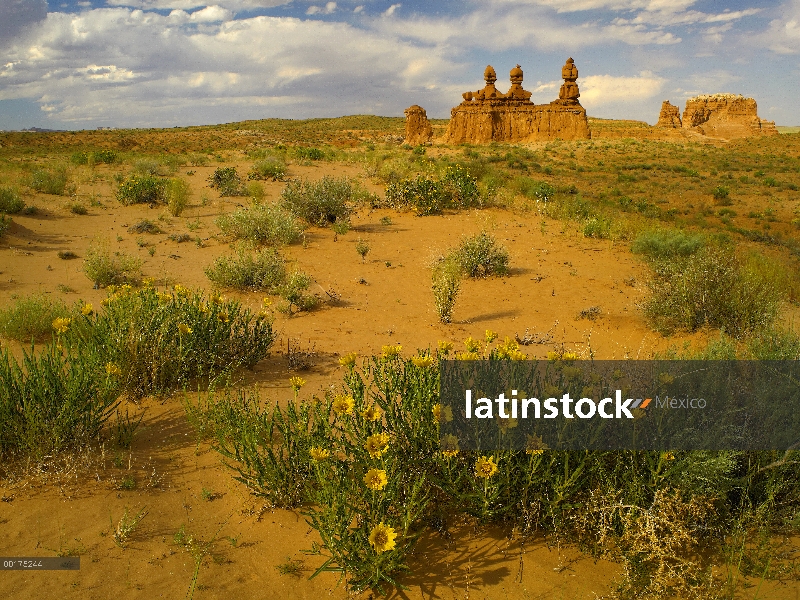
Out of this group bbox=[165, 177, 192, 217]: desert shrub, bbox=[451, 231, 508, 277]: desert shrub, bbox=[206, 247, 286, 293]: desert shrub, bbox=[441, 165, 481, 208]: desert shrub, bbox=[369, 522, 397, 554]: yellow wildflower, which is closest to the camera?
bbox=[369, 522, 397, 554]: yellow wildflower

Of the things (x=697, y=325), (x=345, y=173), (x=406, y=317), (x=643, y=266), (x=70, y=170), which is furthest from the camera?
(x=345, y=173)

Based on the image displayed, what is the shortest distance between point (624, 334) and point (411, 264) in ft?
13.9

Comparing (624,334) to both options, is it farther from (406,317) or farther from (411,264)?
(411,264)

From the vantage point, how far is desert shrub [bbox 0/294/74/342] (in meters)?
5.50

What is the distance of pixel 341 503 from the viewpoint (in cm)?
254

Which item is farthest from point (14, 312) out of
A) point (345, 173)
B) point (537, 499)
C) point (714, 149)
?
point (714, 149)

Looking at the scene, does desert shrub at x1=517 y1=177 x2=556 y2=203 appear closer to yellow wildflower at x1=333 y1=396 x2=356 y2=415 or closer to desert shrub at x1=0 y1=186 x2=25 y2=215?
desert shrub at x1=0 y1=186 x2=25 y2=215

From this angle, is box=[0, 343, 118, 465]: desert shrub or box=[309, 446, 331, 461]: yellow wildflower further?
box=[0, 343, 118, 465]: desert shrub

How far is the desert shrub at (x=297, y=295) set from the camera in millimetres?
7215

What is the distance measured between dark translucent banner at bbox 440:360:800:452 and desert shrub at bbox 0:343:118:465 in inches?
95.0

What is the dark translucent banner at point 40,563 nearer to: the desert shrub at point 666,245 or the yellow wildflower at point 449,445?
the yellow wildflower at point 449,445

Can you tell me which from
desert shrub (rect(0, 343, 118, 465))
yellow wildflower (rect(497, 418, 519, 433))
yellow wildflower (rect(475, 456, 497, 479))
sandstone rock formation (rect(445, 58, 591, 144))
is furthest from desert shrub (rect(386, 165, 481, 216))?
sandstone rock formation (rect(445, 58, 591, 144))

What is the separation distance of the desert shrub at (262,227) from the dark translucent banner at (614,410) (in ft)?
25.5

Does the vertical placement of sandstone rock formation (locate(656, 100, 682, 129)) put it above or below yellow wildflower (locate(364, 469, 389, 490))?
above
